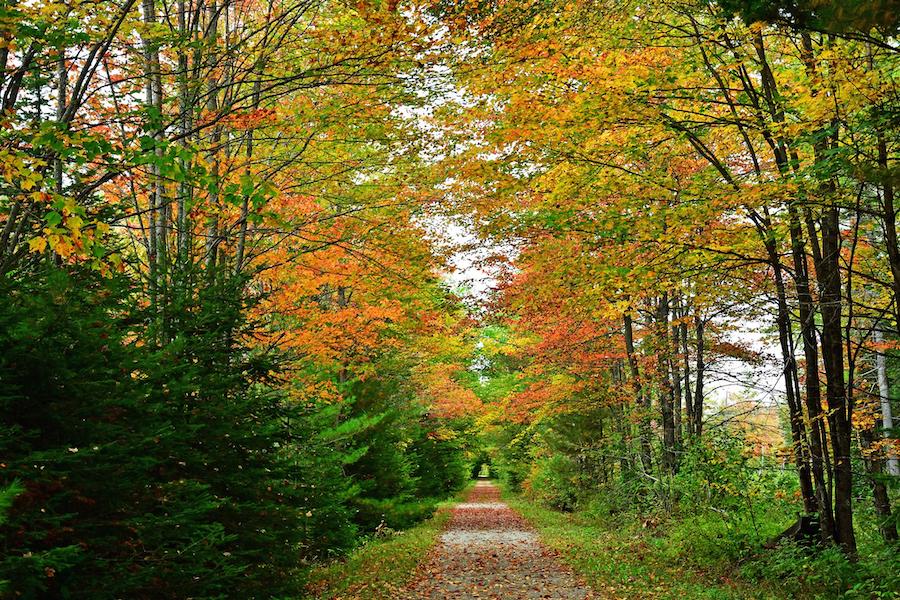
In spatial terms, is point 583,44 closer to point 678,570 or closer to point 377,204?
point 377,204

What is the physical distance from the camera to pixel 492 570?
11.9 m

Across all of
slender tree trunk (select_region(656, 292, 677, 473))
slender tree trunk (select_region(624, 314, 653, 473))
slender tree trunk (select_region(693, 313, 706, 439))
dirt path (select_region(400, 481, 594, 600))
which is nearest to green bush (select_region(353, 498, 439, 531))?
dirt path (select_region(400, 481, 594, 600))

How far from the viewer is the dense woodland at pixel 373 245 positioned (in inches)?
169

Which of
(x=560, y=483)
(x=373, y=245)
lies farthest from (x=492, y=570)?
(x=560, y=483)

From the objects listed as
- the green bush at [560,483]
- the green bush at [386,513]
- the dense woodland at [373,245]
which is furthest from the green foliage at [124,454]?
the green bush at [560,483]

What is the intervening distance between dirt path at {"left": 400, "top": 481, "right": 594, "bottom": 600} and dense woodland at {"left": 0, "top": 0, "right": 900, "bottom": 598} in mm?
1674

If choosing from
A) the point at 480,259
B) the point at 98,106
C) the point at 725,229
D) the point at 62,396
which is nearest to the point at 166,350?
the point at 62,396

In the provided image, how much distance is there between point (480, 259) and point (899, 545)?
407 inches

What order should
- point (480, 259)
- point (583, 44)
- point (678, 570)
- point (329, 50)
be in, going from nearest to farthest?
point (329, 50)
point (583, 44)
point (678, 570)
point (480, 259)

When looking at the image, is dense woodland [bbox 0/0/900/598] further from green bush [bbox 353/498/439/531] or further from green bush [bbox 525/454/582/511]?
green bush [bbox 525/454/582/511]

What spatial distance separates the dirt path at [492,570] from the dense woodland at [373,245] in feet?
5.49

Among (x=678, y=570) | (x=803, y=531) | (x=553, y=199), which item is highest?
(x=553, y=199)

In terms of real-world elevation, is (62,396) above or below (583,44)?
below

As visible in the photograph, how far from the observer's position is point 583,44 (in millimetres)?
8508
